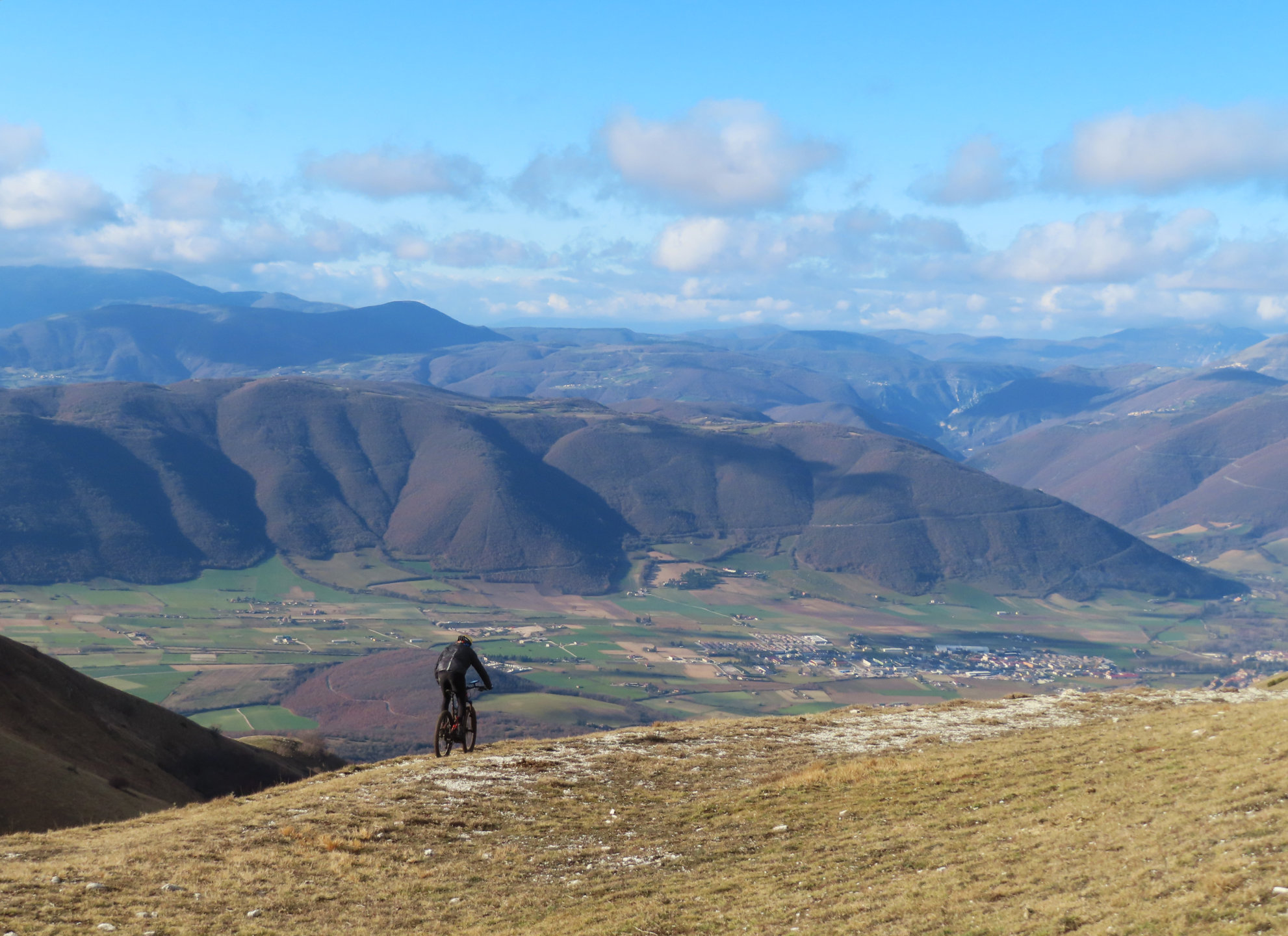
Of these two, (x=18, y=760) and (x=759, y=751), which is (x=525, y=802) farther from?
(x=18, y=760)

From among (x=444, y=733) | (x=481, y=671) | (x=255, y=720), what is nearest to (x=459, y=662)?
(x=481, y=671)

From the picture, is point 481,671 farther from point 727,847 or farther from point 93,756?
point 93,756

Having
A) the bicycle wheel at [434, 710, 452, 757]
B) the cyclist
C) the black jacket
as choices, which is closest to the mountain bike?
the bicycle wheel at [434, 710, 452, 757]

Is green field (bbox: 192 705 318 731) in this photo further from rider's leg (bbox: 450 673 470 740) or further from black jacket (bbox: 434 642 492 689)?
black jacket (bbox: 434 642 492 689)

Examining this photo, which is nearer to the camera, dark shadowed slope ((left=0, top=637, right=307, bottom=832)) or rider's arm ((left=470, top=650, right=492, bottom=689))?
rider's arm ((left=470, top=650, right=492, bottom=689))

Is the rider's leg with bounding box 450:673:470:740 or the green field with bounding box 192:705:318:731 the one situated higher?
the rider's leg with bounding box 450:673:470:740

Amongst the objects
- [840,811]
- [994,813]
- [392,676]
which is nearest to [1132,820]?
[994,813]
